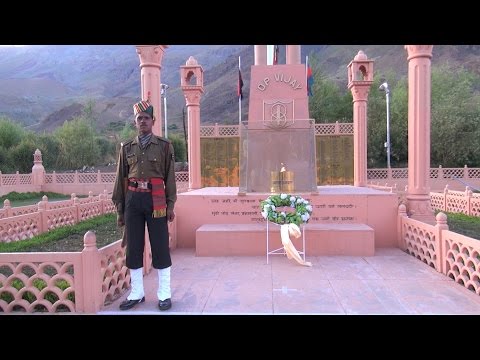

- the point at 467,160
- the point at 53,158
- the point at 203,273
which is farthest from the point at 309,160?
the point at 53,158

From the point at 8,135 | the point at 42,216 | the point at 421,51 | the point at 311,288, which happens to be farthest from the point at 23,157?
the point at 311,288

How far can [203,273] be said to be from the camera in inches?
220

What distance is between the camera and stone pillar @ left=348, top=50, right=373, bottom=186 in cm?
1242

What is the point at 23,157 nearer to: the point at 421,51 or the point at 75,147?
the point at 75,147

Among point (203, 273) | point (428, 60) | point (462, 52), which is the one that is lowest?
point (203, 273)

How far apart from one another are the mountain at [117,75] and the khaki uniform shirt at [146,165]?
4288 cm

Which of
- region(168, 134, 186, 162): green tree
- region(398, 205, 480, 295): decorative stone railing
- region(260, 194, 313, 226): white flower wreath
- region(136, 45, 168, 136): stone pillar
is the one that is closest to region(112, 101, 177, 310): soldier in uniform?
region(136, 45, 168, 136): stone pillar

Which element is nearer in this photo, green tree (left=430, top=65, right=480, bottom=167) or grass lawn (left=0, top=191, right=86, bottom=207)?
grass lawn (left=0, top=191, right=86, bottom=207)

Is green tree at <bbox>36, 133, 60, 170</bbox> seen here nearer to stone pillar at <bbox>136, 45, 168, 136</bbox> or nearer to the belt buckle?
stone pillar at <bbox>136, 45, 168, 136</bbox>

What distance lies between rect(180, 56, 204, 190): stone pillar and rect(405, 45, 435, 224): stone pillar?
712cm

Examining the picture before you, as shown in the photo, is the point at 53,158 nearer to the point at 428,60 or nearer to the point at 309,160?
the point at 309,160

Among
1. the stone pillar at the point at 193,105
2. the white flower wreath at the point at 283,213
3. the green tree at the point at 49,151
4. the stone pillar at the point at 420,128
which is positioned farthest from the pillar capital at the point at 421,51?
the green tree at the point at 49,151

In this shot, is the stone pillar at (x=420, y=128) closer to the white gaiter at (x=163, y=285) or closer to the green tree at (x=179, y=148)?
the white gaiter at (x=163, y=285)

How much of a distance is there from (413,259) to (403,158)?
26165mm
